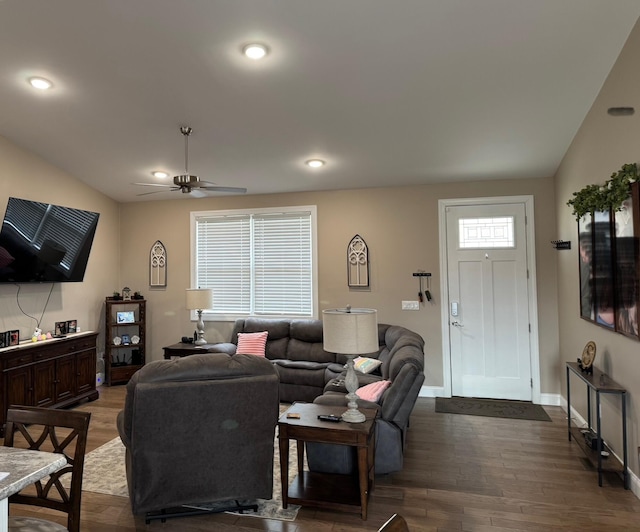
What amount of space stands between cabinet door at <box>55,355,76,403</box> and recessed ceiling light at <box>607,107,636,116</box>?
19.8 feet

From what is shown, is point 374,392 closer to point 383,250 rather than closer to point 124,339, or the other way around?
point 383,250

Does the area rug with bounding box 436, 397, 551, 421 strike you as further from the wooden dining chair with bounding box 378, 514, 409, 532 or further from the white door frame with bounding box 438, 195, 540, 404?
the wooden dining chair with bounding box 378, 514, 409, 532

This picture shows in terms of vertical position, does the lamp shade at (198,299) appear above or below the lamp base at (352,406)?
above

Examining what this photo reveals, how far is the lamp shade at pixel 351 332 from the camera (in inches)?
107

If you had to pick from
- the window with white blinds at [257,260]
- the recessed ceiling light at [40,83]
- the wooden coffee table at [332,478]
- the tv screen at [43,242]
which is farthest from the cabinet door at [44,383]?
the wooden coffee table at [332,478]

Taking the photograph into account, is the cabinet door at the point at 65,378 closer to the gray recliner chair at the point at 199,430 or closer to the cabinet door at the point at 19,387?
the cabinet door at the point at 19,387

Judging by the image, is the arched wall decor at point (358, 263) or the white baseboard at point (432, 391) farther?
the arched wall decor at point (358, 263)

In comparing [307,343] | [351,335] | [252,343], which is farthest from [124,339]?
[351,335]

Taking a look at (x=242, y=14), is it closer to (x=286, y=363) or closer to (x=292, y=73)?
(x=292, y=73)

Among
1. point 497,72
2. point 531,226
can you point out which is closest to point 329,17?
point 497,72

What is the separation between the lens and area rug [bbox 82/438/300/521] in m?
2.71

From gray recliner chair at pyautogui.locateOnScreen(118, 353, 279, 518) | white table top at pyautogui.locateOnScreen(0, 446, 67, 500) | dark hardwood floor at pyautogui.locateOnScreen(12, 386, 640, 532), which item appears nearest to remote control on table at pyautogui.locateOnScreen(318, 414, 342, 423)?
gray recliner chair at pyautogui.locateOnScreen(118, 353, 279, 518)

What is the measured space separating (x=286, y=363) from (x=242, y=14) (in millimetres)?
3855

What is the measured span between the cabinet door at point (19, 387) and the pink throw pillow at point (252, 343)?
2.33 meters
